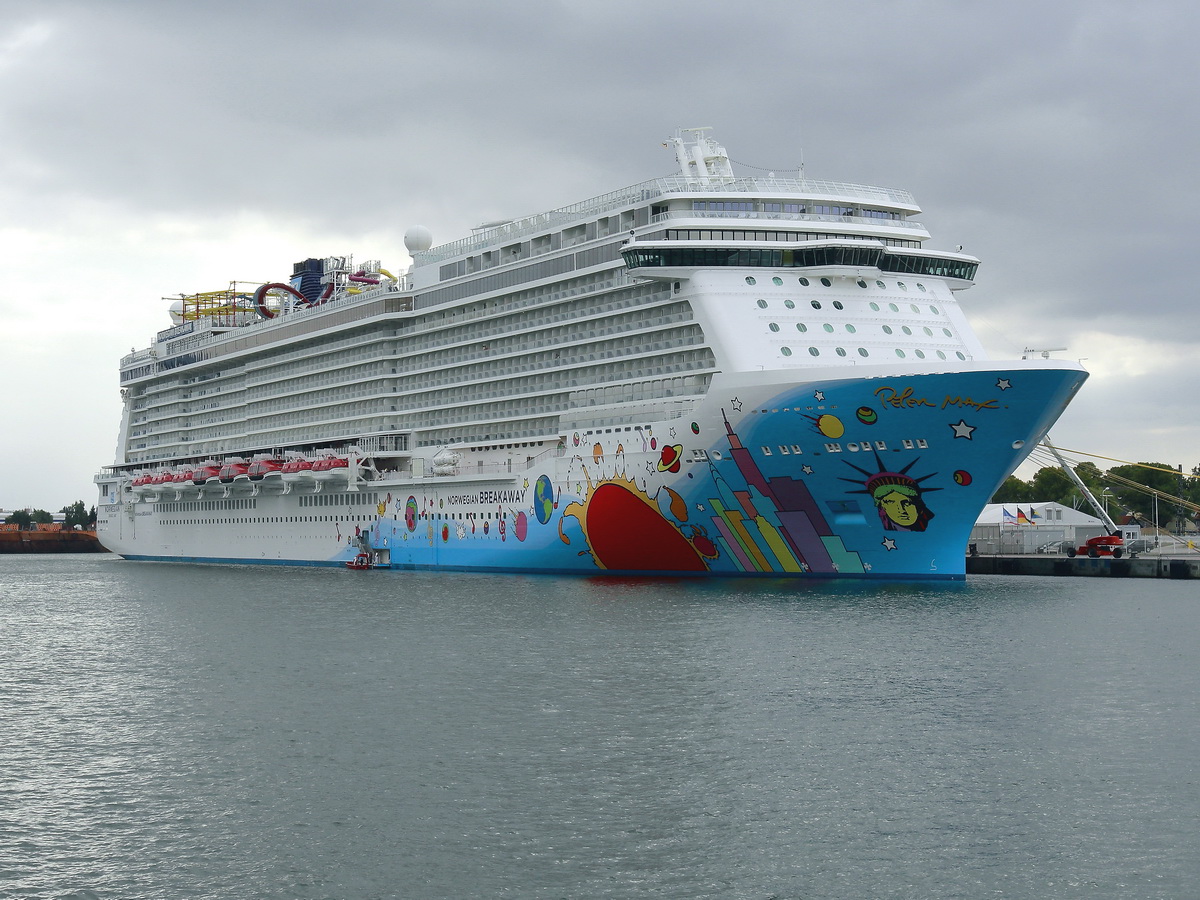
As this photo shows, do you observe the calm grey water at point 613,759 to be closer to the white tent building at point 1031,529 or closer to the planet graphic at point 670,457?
the planet graphic at point 670,457

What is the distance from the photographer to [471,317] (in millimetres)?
52938

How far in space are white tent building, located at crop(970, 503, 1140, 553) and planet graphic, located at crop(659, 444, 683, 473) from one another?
29659mm

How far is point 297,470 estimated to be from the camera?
61.3 meters

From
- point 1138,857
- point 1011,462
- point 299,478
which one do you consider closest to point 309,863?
point 1138,857

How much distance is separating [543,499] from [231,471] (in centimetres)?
2728

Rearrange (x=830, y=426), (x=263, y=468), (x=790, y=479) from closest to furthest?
1. (x=830, y=426)
2. (x=790, y=479)
3. (x=263, y=468)

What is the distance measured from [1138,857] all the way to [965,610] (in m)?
21.4

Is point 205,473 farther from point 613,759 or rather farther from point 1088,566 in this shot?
point 613,759

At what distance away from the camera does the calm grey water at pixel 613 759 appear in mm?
12805

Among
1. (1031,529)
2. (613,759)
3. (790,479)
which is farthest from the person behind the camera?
(1031,529)

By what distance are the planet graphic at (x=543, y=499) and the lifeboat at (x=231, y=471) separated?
25143mm

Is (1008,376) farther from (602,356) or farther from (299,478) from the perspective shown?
(299,478)

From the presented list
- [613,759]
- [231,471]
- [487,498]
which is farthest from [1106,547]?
[613,759]
